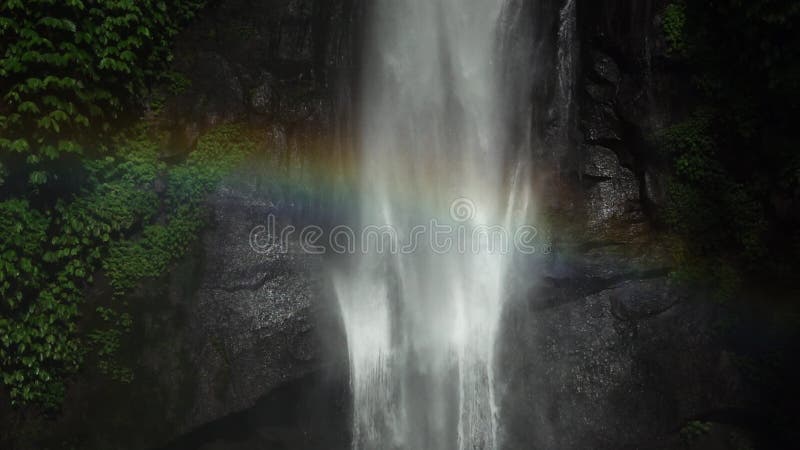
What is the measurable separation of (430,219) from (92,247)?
4.50 m

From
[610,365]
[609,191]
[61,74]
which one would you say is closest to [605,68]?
[609,191]

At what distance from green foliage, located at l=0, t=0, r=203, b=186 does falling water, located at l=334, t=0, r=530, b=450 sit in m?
3.27

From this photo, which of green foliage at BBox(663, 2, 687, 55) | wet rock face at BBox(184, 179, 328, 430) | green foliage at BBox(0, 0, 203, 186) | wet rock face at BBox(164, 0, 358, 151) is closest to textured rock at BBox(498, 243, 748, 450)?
wet rock face at BBox(184, 179, 328, 430)

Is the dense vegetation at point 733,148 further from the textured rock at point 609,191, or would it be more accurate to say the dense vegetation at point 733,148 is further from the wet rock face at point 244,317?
the wet rock face at point 244,317

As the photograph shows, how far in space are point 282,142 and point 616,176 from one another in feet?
15.6

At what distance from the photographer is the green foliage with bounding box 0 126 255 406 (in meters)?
6.52

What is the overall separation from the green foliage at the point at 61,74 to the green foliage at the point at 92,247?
1.47 feet

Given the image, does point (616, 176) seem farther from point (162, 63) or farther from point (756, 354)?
point (162, 63)

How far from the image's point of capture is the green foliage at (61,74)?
20.8 ft

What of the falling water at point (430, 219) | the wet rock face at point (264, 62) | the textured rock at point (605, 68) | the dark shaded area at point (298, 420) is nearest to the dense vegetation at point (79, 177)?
the wet rock face at point (264, 62)

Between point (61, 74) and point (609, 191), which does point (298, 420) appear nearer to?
point (61, 74)

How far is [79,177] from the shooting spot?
6.96m

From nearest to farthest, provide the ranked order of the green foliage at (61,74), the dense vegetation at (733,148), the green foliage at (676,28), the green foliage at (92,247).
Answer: the green foliage at (61,74)
the green foliage at (92,247)
the dense vegetation at (733,148)
the green foliage at (676,28)

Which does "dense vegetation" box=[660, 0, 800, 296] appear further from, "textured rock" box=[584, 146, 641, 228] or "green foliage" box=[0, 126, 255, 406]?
"green foliage" box=[0, 126, 255, 406]
